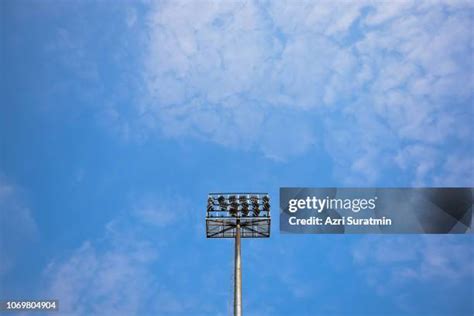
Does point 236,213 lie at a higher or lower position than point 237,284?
higher

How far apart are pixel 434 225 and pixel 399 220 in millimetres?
6397

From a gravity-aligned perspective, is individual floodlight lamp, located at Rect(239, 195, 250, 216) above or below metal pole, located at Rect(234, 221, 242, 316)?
above

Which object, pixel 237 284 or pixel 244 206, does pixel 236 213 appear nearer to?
pixel 244 206

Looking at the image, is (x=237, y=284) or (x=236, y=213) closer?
(x=237, y=284)

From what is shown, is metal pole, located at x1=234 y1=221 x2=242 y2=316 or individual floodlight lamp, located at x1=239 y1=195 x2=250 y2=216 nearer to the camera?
metal pole, located at x1=234 y1=221 x2=242 y2=316

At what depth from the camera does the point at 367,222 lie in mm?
61688

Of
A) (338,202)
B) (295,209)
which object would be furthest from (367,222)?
(295,209)

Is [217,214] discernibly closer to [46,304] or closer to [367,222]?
[367,222]

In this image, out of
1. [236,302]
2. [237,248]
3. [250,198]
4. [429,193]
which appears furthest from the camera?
[429,193]

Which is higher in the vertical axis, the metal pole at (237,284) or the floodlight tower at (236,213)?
the floodlight tower at (236,213)

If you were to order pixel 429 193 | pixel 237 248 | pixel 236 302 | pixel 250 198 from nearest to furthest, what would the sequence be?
pixel 236 302, pixel 237 248, pixel 250 198, pixel 429 193

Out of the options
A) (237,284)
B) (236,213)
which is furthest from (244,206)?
(237,284)

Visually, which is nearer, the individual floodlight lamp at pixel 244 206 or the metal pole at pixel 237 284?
the metal pole at pixel 237 284

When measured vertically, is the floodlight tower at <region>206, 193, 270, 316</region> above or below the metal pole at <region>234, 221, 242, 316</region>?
above
